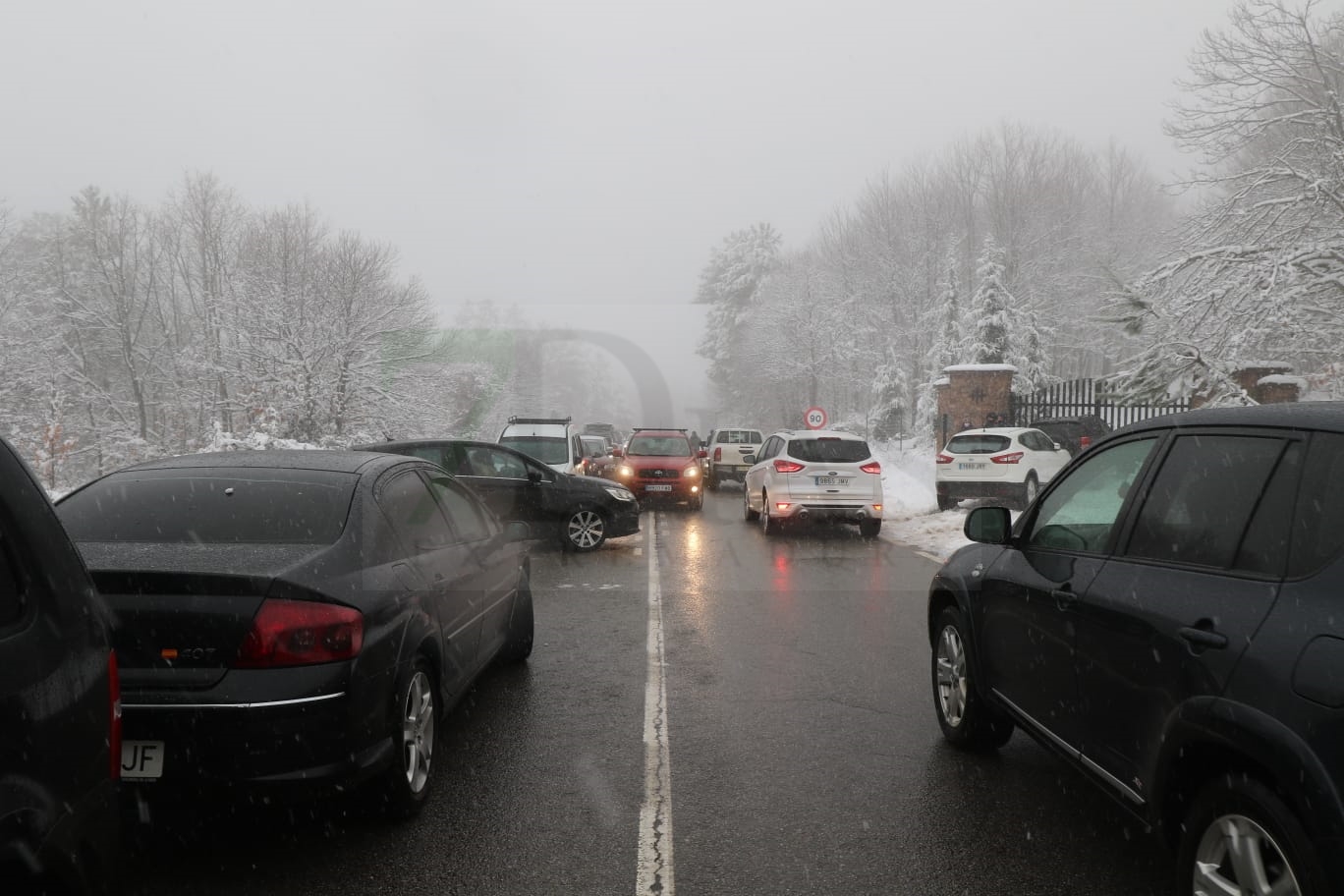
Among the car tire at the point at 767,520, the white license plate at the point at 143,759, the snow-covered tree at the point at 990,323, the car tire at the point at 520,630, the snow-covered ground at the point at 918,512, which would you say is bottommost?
the snow-covered ground at the point at 918,512

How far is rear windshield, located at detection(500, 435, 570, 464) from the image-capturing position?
1645 centimetres

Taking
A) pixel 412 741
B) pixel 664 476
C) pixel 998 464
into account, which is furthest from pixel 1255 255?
pixel 412 741

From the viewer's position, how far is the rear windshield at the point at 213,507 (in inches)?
159

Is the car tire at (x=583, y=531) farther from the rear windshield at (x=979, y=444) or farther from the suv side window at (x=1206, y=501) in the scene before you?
the suv side window at (x=1206, y=501)

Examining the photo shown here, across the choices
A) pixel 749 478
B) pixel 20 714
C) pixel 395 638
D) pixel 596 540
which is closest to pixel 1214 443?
pixel 395 638

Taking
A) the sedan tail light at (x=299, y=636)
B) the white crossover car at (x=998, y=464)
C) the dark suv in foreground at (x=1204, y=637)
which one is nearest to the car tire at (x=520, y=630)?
the sedan tail light at (x=299, y=636)

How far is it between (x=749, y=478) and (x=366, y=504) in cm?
1376

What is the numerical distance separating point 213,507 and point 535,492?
862cm

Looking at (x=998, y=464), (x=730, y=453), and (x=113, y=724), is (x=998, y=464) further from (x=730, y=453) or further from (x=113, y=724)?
(x=113, y=724)

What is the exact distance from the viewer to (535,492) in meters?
12.8

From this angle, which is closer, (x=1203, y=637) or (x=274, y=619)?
(x=1203, y=637)

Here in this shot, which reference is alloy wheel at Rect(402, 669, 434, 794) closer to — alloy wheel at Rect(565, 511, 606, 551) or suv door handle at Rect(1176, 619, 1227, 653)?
suv door handle at Rect(1176, 619, 1227, 653)

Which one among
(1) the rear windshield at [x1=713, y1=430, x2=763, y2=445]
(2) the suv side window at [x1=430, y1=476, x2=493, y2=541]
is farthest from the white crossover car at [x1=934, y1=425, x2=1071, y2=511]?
(2) the suv side window at [x1=430, y1=476, x2=493, y2=541]

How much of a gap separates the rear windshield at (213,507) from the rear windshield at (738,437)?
25038 millimetres
